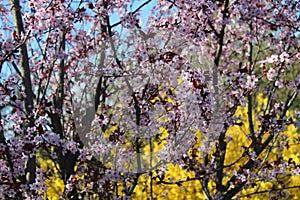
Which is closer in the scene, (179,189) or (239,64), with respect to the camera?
(239,64)

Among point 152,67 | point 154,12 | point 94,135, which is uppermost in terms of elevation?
point 154,12

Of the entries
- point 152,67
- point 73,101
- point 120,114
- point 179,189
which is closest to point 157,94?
point 152,67

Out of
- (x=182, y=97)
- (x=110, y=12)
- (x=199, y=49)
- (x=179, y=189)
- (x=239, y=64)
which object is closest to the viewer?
(x=182, y=97)

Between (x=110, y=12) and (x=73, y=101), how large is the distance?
0.98 metres

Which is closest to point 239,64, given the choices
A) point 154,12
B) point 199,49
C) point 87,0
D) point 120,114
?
point 199,49

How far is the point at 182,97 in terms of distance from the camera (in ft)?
11.4

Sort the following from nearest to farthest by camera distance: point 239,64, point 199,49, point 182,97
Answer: point 182,97 → point 199,49 → point 239,64

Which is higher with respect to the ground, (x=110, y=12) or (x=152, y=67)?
(x=110, y=12)

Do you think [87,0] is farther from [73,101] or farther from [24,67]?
[73,101]

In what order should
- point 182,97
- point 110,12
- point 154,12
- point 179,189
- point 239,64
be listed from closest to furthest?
point 182,97
point 110,12
point 154,12
point 239,64
point 179,189

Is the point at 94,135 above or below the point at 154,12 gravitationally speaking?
below

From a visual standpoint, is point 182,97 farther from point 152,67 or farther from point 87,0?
point 87,0

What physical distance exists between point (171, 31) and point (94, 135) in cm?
105

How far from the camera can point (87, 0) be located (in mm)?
3611
